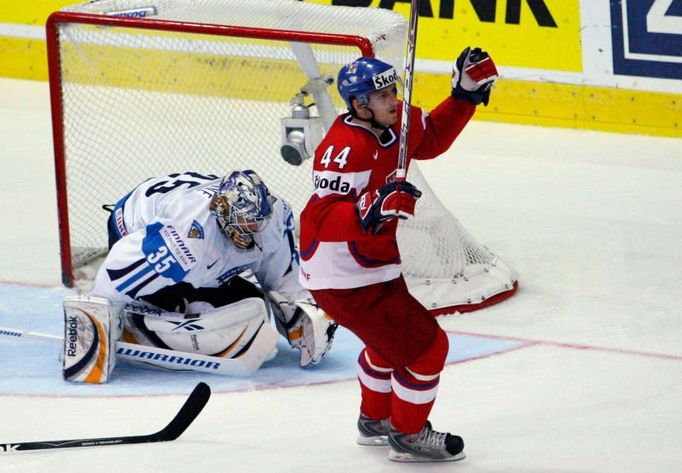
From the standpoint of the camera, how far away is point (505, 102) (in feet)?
25.3

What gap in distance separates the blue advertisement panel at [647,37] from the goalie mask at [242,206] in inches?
137

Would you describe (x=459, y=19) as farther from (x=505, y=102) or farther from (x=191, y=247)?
(x=191, y=247)

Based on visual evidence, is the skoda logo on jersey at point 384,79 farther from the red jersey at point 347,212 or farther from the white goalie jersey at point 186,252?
the white goalie jersey at point 186,252

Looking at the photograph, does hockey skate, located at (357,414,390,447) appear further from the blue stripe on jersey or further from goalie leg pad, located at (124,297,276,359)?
the blue stripe on jersey

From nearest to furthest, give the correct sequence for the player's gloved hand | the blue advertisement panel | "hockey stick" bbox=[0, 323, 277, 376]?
the player's gloved hand → "hockey stick" bbox=[0, 323, 277, 376] → the blue advertisement panel

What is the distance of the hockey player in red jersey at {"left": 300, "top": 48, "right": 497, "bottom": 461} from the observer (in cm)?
350

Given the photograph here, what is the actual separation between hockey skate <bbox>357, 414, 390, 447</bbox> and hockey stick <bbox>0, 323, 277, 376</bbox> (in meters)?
0.67

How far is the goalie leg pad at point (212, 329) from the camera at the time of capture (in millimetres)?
4410

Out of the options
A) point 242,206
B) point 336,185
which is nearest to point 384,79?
point 336,185

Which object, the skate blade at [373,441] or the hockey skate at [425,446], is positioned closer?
the hockey skate at [425,446]

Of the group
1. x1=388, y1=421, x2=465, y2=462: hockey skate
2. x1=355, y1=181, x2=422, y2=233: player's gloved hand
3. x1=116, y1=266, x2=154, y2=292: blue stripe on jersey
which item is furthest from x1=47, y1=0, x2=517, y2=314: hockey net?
x1=355, y1=181, x2=422, y2=233: player's gloved hand

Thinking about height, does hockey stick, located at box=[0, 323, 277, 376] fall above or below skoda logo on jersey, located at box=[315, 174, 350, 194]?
below

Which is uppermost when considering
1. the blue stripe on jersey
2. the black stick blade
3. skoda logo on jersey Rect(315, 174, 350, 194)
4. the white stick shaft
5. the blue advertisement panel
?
the blue advertisement panel

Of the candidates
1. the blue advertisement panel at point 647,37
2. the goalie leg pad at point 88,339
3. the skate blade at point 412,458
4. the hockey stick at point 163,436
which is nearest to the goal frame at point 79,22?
the goalie leg pad at point 88,339
